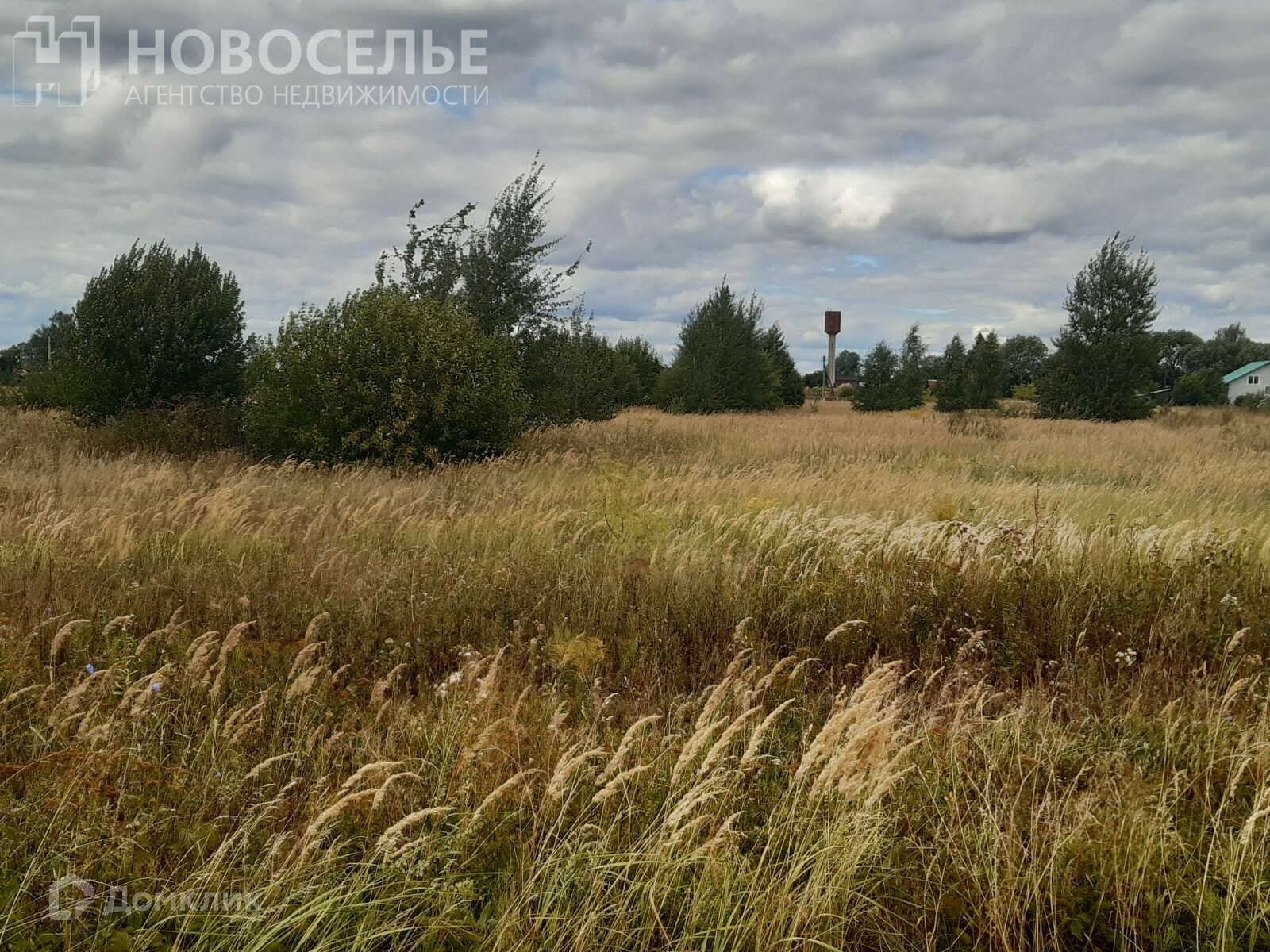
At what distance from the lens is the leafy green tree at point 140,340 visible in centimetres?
1681

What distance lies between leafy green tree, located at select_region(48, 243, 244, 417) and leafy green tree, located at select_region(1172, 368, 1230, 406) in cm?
7040

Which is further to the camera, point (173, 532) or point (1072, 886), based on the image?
point (173, 532)

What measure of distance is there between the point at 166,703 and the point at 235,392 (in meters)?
16.5

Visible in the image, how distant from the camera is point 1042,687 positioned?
182 inches

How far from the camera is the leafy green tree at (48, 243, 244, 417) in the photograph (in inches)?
662

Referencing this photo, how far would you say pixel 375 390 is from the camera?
45.2 feet

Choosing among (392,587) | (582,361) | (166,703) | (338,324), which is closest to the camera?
(166,703)

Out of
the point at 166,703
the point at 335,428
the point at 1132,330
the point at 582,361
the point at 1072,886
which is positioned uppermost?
the point at 1132,330

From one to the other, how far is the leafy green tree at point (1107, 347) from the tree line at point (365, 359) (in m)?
21.5

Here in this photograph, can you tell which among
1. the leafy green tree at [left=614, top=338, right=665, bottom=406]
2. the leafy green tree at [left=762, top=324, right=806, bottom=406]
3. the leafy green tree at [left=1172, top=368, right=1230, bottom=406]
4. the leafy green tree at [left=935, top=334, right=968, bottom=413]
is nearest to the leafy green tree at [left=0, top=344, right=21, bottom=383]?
the leafy green tree at [left=614, top=338, right=665, bottom=406]

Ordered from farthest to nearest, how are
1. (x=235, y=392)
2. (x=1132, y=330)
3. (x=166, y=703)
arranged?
1. (x=1132, y=330)
2. (x=235, y=392)
3. (x=166, y=703)

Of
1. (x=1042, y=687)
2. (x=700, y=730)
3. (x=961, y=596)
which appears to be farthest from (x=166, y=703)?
(x=961, y=596)

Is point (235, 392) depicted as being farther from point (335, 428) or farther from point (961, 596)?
point (961, 596)

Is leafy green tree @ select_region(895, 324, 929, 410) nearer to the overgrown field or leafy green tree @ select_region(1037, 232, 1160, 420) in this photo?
leafy green tree @ select_region(1037, 232, 1160, 420)
